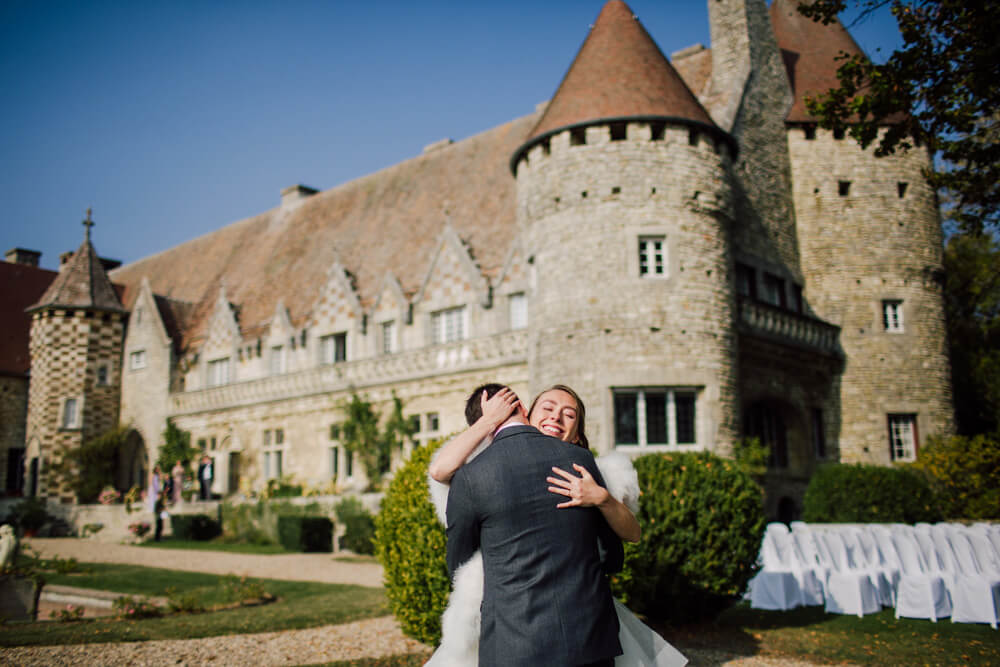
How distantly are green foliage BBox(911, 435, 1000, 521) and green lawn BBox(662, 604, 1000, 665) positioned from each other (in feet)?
22.4

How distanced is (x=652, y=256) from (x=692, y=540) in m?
7.96

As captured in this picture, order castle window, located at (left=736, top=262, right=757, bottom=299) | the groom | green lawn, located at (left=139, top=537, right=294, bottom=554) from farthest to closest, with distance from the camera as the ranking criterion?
castle window, located at (left=736, top=262, right=757, bottom=299) < green lawn, located at (left=139, top=537, right=294, bottom=554) < the groom

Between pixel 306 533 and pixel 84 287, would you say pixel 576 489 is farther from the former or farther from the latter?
pixel 84 287

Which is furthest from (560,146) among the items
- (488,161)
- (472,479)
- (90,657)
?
(472,479)

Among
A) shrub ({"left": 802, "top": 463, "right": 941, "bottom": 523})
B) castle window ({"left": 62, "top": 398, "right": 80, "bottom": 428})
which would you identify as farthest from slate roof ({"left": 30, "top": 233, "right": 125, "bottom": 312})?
shrub ({"left": 802, "top": 463, "right": 941, "bottom": 523})

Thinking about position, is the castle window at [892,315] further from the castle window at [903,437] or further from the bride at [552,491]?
the bride at [552,491]

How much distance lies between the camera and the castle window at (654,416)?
13734 millimetres

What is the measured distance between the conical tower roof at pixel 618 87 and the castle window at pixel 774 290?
444 cm

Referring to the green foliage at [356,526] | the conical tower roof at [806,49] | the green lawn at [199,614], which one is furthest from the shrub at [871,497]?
the conical tower roof at [806,49]

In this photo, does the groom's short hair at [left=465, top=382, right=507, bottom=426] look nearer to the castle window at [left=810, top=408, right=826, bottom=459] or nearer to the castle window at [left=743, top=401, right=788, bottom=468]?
the castle window at [left=743, top=401, right=788, bottom=468]

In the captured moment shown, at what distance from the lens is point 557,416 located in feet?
11.0

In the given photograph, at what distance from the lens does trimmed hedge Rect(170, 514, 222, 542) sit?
1942 cm

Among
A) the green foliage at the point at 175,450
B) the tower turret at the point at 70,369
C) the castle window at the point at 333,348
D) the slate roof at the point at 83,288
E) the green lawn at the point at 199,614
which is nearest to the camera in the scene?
the green lawn at the point at 199,614

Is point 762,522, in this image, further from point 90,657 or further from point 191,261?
point 191,261
